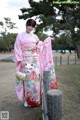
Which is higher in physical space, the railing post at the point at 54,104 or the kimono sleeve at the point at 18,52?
the kimono sleeve at the point at 18,52

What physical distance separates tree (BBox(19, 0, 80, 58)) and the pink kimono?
17039 mm

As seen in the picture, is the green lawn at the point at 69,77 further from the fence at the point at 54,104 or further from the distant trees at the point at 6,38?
the distant trees at the point at 6,38

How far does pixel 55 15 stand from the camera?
81.3 feet

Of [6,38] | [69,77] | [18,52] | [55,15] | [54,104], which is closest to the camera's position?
[54,104]

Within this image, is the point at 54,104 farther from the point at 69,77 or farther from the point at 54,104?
the point at 69,77

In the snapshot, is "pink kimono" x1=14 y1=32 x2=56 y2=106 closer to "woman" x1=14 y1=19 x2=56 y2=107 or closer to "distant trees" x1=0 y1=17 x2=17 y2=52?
"woman" x1=14 y1=19 x2=56 y2=107

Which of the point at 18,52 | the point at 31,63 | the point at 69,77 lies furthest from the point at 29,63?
the point at 69,77

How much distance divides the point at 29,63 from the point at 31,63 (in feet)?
0.13

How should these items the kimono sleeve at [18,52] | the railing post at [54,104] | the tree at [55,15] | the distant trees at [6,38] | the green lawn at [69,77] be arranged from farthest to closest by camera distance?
the distant trees at [6,38], the tree at [55,15], the green lawn at [69,77], the kimono sleeve at [18,52], the railing post at [54,104]

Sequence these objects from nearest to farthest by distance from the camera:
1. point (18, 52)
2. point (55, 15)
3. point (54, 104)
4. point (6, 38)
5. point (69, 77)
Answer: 1. point (54, 104)
2. point (18, 52)
3. point (69, 77)
4. point (55, 15)
5. point (6, 38)

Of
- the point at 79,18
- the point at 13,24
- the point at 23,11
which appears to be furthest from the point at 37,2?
Result: the point at 13,24

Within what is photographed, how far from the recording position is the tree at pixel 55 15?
23.3 meters

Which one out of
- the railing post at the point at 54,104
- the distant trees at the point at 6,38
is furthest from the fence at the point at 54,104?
the distant trees at the point at 6,38

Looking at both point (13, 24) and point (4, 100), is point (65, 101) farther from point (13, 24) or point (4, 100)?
point (13, 24)
